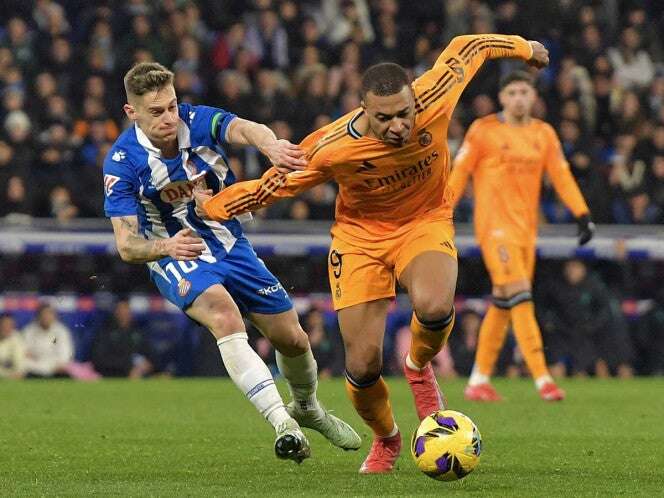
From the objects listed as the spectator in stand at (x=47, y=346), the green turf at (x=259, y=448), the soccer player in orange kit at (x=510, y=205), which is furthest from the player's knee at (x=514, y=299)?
Answer: the spectator in stand at (x=47, y=346)

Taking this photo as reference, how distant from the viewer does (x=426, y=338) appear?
848cm

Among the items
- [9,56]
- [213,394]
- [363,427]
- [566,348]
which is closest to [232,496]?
[363,427]

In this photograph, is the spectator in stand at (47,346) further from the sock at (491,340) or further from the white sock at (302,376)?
the white sock at (302,376)

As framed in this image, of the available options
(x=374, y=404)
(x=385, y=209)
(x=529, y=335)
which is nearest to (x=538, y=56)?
(x=385, y=209)

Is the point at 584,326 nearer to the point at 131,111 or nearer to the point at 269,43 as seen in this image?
the point at 269,43

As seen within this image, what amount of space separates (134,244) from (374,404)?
5.30 ft

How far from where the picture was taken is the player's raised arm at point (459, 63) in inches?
331

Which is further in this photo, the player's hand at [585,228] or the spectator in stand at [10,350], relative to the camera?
the spectator in stand at [10,350]

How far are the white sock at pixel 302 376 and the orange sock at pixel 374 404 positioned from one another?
69cm

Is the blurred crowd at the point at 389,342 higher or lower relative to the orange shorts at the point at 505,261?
lower

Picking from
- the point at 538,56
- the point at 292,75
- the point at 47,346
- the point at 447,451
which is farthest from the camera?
the point at 292,75

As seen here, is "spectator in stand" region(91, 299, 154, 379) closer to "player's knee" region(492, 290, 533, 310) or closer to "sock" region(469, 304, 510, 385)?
"sock" region(469, 304, 510, 385)

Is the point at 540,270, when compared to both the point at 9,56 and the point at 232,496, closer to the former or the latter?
the point at 9,56

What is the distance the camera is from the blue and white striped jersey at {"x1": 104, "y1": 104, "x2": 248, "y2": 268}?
866 cm
